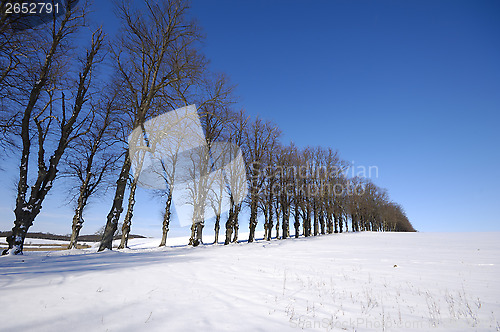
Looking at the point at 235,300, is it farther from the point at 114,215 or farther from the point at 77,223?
the point at 77,223

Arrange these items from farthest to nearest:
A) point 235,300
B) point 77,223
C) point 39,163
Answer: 1. point 77,223
2. point 39,163
3. point 235,300

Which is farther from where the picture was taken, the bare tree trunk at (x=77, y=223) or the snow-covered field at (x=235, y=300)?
the bare tree trunk at (x=77, y=223)

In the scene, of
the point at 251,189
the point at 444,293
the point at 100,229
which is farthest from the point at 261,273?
the point at 100,229

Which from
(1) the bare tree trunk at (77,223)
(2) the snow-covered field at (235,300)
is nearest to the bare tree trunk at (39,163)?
(2) the snow-covered field at (235,300)

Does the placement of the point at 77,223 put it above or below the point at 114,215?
below

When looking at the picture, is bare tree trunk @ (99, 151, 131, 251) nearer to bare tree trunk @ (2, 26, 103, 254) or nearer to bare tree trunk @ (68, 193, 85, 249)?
bare tree trunk @ (2, 26, 103, 254)

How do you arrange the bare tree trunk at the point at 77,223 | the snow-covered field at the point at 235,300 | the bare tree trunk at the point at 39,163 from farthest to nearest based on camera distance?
the bare tree trunk at the point at 77,223 → the bare tree trunk at the point at 39,163 → the snow-covered field at the point at 235,300

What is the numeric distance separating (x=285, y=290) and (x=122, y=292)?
3.74 m

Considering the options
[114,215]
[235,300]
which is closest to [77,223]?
[114,215]

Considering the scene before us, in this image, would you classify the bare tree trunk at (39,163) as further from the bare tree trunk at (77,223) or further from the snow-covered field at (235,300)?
the bare tree trunk at (77,223)

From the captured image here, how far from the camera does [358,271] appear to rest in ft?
25.8

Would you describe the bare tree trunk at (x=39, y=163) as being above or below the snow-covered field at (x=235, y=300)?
above

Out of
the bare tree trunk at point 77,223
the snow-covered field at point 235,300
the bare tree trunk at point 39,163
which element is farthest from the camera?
the bare tree trunk at point 77,223

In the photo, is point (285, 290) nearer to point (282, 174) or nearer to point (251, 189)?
point (251, 189)
